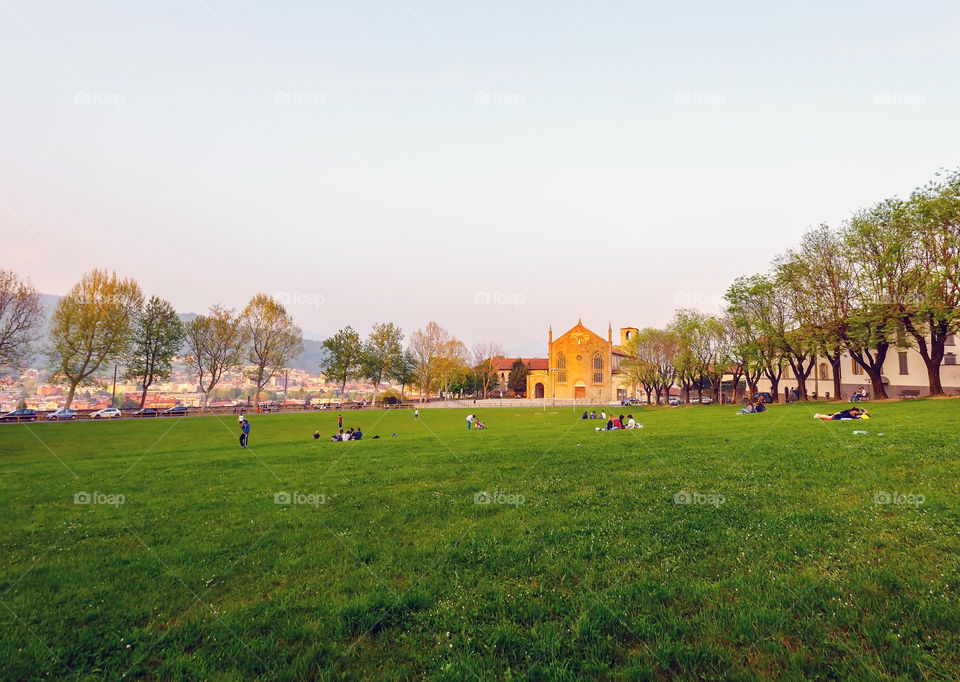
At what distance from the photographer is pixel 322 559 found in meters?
6.69

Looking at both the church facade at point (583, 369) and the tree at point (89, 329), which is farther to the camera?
the church facade at point (583, 369)

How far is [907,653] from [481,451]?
49.3 feet

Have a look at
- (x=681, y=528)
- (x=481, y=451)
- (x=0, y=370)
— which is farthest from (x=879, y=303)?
(x=0, y=370)

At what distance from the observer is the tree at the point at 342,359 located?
86812 millimetres

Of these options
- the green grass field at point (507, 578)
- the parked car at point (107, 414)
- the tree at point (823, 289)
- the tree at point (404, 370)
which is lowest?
the parked car at point (107, 414)

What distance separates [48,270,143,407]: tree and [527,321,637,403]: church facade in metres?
81.8

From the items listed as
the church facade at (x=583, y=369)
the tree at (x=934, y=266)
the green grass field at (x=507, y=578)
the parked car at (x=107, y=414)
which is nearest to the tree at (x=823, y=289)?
the tree at (x=934, y=266)

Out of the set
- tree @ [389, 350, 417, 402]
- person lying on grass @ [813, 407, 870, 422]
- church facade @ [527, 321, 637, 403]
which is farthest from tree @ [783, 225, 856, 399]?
tree @ [389, 350, 417, 402]

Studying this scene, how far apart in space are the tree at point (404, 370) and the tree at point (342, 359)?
8.37 meters

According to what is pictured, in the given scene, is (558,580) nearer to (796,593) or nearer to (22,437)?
(796,593)

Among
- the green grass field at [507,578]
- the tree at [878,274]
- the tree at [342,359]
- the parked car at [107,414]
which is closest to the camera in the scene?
the green grass field at [507,578]

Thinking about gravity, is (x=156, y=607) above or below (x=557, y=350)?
below

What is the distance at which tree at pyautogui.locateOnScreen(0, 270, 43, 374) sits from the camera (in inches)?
1759

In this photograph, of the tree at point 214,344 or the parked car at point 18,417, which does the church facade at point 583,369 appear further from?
the parked car at point 18,417
